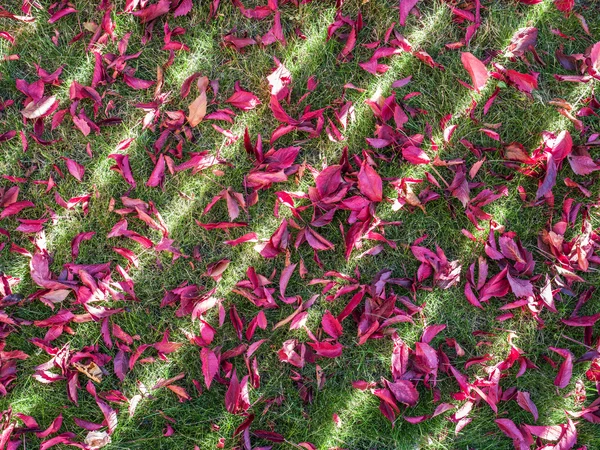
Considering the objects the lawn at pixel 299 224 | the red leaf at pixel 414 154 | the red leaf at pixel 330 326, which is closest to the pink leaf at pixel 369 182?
the lawn at pixel 299 224

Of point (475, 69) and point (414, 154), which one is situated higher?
point (475, 69)

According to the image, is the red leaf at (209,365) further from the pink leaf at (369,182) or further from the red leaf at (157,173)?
the pink leaf at (369,182)

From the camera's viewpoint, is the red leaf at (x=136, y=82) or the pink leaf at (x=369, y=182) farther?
the red leaf at (x=136, y=82)

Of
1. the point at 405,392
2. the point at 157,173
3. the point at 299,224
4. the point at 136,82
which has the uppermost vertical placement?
the point at 136,82

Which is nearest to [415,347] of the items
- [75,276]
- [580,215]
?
[580,215]

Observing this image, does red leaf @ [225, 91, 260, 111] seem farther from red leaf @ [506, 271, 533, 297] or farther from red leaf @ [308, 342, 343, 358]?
red leaf @ [506, 271, 533, 297]

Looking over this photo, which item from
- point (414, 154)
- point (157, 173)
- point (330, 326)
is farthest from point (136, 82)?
point (330, 326)

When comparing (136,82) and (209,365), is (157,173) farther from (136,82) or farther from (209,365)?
(209,365)

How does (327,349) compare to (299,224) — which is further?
(299,224)

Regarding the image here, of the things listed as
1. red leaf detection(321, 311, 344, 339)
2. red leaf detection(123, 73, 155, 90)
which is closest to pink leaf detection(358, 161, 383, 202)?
red leaf detection(321, 311, 344, 339)

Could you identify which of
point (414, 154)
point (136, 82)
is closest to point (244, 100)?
point (136, 82)
